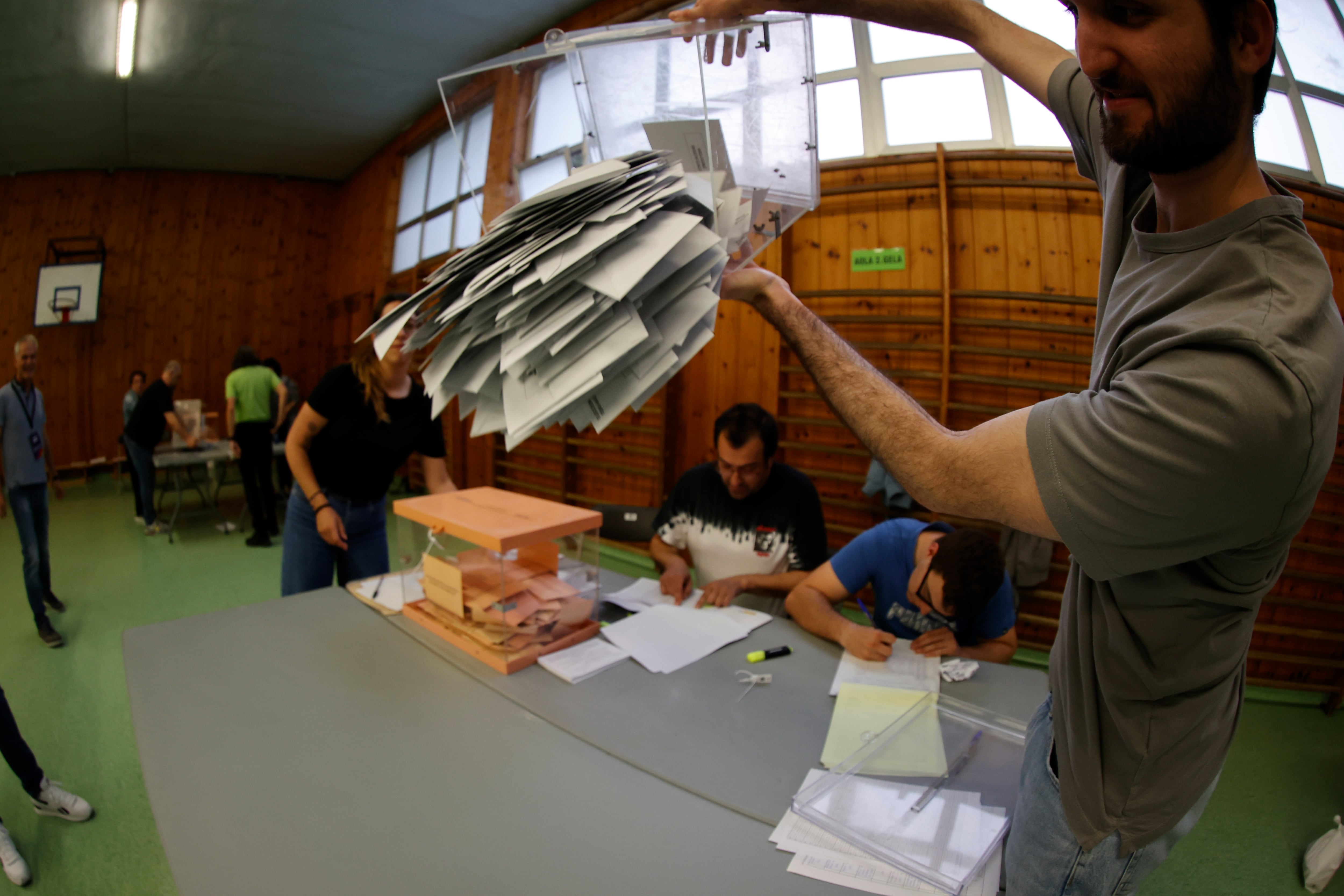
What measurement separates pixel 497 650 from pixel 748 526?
113cm

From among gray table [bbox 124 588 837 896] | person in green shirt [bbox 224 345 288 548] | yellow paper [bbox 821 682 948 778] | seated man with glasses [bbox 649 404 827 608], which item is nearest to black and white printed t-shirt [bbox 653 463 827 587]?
seated man with glasses [bbox 649 404 827 608]

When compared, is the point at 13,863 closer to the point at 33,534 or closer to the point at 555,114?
the point at 33,534

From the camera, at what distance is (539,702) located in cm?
116

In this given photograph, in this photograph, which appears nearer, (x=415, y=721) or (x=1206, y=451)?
(x=1206, y=451)

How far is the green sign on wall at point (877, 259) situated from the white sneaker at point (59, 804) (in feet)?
12.5

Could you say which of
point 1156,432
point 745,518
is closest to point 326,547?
point 745,518

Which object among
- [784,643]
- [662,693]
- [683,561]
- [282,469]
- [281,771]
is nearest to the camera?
[281,771]

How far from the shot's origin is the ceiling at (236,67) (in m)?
2.83

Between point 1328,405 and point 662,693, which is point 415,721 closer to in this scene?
point 662,693

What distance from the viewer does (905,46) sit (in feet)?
10.5

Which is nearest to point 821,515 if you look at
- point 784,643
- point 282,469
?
point 784,643

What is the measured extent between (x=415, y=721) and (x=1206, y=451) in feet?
3.90

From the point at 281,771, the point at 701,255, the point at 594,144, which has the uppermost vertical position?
the point at 594,144

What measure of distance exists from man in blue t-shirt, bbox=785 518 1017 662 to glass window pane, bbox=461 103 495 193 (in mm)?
1175
